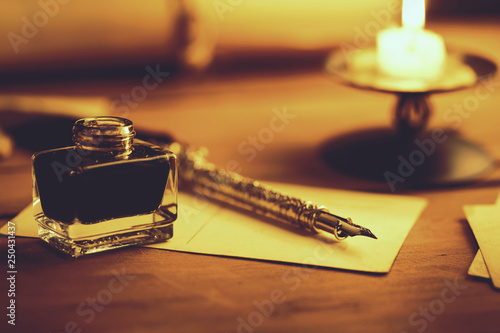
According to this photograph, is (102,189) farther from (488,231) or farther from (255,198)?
(488,231)

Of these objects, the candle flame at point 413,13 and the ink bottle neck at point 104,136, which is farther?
the candle flame at point 413,13

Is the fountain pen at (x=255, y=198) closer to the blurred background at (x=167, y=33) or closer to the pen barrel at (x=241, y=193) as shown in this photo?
the pen barrel at (x=241, y=193)

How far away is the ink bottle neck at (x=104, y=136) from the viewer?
1.96 feet

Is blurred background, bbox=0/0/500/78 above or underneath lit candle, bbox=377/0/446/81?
underneath

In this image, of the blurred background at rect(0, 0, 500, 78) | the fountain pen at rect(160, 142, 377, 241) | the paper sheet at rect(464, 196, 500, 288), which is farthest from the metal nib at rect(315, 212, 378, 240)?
the blurred background at rect(0, 0, 500, 78)

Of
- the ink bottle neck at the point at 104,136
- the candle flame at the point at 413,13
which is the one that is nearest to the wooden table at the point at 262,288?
the ink bottle neck at the point at 104,136

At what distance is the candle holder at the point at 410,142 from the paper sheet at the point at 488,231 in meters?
0.11

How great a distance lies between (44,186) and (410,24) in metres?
0.58

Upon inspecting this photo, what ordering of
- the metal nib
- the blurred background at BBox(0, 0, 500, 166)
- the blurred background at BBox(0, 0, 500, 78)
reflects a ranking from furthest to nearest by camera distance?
1. the blurred background at BBox(0, 0, 500, 78)
2. the blurred background at BBox(0, 0, 500, 166)
3. the metal nib

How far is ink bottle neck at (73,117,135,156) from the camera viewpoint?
0.60 m

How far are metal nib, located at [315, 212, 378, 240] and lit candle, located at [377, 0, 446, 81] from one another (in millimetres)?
330

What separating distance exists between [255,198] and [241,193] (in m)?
0.02

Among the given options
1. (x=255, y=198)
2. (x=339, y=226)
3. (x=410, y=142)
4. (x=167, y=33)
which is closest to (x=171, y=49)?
(x=167, y=33)

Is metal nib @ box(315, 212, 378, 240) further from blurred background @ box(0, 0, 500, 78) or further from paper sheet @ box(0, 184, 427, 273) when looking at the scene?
blurred background @ box(0, 0, 500, 78)
